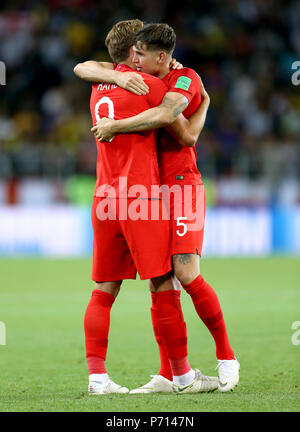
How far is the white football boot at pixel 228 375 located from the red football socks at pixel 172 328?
221 millimetres

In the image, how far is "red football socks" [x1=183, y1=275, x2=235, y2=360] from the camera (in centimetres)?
520

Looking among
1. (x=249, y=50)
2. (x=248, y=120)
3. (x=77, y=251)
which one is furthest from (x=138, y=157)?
(x=249, y=50)

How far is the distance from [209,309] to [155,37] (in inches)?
65.4

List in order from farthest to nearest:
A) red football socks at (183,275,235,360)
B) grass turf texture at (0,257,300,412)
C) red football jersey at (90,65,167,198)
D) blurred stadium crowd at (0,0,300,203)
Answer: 1. blurred stadium crowd at (0,0,300,203)
2. red football socks at (183,275,235,360)
3. red football jersey at (90,65,167,198)
4. grass turf texture at (0,257,300,412)

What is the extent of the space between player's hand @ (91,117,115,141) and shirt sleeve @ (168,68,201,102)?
0.43 metres

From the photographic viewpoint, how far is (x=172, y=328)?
5094 millimetres

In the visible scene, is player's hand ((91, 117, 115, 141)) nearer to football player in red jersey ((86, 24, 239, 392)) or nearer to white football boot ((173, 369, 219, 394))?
football player in red jersey ((86, 24, 239, 392))

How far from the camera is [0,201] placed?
15578 mm

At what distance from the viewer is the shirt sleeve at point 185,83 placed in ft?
16.8

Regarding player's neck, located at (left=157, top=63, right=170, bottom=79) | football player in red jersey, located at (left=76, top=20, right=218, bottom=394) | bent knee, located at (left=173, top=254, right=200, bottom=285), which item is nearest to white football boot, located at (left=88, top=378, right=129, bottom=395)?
football player in red jersey, located at (left=76, top=20, right=218, bottom=394)

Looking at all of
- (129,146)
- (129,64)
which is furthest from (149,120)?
(129,64)

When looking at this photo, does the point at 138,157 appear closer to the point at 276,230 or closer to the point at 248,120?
the point at 276,230

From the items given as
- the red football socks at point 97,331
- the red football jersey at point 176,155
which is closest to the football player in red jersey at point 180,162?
the red football jersey at point 176,155
